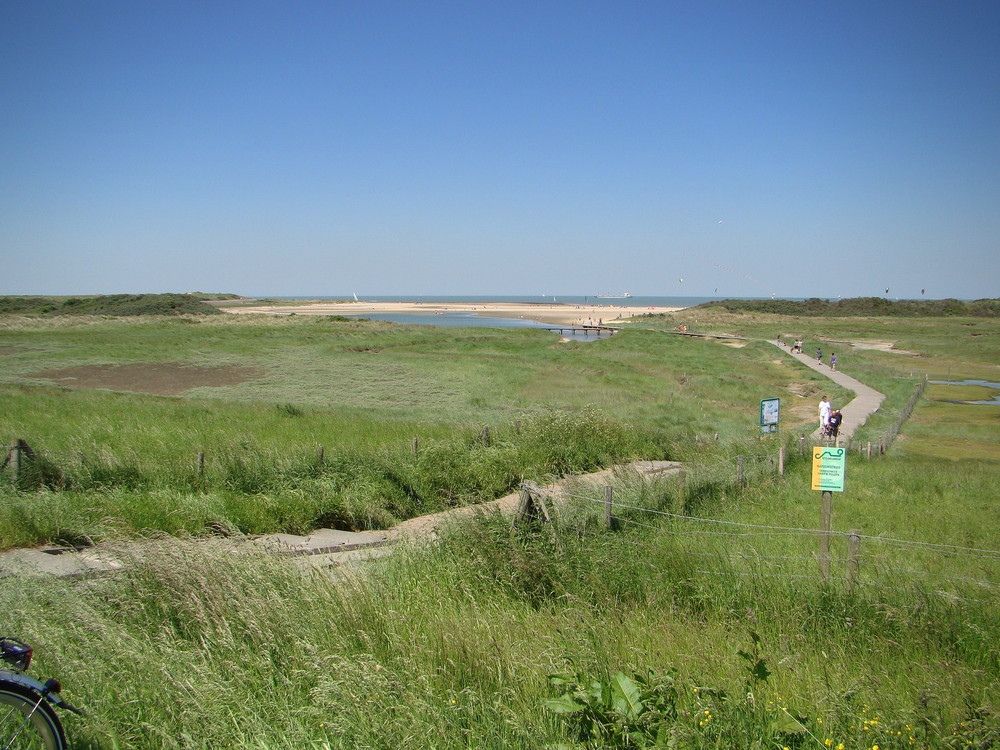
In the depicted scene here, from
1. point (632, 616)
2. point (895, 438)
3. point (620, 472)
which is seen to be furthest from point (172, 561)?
point (895, 438)

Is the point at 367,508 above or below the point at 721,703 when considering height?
below

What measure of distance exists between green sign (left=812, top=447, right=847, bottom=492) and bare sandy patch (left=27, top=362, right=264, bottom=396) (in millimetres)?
29128

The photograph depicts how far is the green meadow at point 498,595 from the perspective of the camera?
3789 millimetres

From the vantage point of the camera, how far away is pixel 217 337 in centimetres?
5912

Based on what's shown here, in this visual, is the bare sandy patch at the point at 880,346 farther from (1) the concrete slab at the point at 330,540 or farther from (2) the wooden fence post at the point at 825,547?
(1) the concrete slab at the point at 330,540

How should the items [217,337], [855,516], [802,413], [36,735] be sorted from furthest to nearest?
[217,337] → [802,413] → [855,516] → [36,735]

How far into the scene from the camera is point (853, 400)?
32125 millimetres

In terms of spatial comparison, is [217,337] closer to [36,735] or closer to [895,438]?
[895,438]

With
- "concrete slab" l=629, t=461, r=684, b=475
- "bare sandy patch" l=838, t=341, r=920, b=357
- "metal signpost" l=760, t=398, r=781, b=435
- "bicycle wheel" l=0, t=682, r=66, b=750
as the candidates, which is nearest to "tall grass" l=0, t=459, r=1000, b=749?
"bicycle wheel" l=0, t=682, r=66, b=750

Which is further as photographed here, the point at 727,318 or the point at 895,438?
the point at 727,318

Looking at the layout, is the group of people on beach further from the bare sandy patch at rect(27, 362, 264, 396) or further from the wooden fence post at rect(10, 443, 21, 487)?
the bare sandy patch at rect(27, 362, 264, 396)

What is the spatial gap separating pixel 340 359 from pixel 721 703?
4456cm

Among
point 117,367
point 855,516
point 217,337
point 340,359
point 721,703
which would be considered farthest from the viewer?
point 217,337

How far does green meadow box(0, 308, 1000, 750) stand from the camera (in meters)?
3.79
